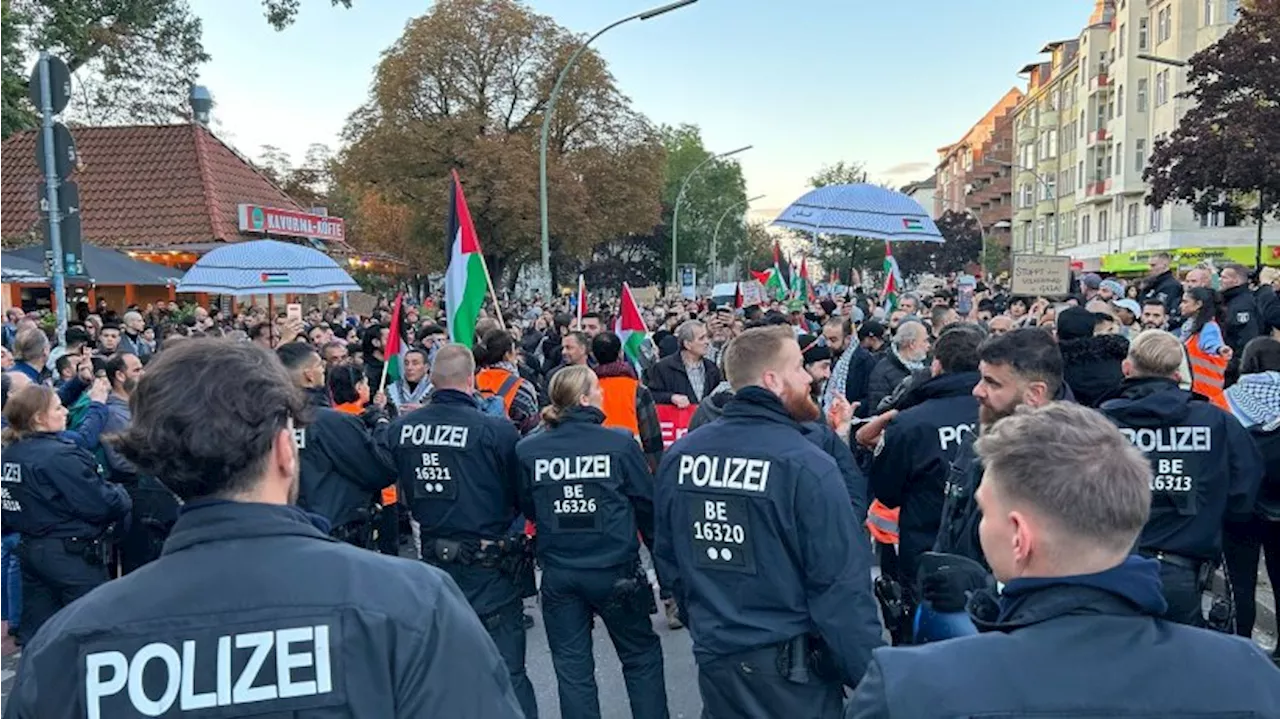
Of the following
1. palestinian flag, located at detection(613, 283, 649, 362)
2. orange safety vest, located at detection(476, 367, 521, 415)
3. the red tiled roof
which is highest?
the red tiled roof

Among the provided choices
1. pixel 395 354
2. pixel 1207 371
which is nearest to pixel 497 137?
pixel 395 354

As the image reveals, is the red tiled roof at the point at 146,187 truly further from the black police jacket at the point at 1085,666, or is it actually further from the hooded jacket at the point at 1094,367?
the black police jacket at the point at 1085,666

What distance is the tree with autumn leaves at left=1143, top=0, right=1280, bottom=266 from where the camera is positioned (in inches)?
935

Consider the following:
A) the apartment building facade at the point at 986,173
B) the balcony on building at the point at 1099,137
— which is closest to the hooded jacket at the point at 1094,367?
the balcony on building at the point at 1099,137

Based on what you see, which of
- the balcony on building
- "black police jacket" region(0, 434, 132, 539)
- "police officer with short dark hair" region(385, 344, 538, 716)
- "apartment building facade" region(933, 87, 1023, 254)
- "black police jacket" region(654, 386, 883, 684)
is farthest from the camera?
"apartment building facade" region(933, 87, 1023, 254)

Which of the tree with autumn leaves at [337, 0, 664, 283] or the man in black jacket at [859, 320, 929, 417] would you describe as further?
the tree with autumn leaves at [337, 0, 664, 283]

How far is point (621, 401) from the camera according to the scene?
23.1 feet

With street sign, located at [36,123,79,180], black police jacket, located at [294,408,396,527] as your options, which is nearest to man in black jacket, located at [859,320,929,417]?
black police jacket, located at [294,408,396,527]

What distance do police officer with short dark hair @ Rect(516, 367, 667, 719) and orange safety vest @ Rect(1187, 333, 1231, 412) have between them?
238 inches

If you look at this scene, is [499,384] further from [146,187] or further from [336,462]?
[146,187]

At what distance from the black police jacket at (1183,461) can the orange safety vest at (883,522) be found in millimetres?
1449

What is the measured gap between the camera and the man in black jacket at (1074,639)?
62.4 inches

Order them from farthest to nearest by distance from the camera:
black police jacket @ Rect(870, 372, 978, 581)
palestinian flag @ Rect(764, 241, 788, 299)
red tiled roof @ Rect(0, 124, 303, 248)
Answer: red tiled roof @ Rect(0, 124, 303, 248), palestinian flag @ Rect(764, 241, 788, 299), black police jacket @ Rect(870, 372, 978, 581)

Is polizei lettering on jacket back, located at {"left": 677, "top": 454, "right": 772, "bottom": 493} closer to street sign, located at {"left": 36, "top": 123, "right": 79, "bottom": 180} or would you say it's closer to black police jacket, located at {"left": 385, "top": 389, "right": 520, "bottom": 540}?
black police jacket, located at {"left": 385, "top": 389, "right": 520, "bottom": 540}
